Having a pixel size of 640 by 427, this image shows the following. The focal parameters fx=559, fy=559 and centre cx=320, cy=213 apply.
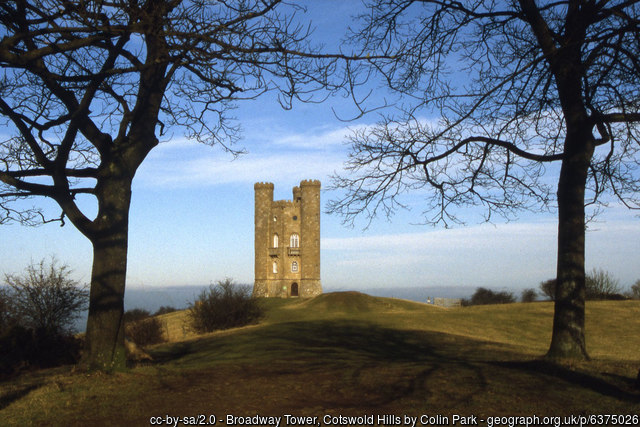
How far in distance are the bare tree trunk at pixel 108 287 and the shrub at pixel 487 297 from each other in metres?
63.4

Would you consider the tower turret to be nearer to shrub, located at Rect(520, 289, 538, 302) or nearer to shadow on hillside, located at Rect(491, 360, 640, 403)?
shrub, located at Rect(520, 289, 538, 302)

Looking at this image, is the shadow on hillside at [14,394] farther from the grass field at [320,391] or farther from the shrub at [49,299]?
the shrub at [49,299]

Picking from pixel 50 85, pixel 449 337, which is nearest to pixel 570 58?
pixel 50 85

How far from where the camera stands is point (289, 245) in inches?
2744

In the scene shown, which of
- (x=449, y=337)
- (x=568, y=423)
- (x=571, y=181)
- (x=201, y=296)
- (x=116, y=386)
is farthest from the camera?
(x=201, y=296)

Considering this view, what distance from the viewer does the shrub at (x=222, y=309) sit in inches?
1035

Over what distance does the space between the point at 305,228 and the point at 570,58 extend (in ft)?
198

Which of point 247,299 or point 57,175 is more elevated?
point 57,175

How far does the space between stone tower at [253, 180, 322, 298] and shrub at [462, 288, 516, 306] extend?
761 inches

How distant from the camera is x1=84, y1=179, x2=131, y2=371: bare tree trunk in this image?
915 cm

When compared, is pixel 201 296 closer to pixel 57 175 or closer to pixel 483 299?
pixel 57 175

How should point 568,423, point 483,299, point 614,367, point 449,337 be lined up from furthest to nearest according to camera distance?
point 483,299
point 449,337
point 614,367
point 568,423

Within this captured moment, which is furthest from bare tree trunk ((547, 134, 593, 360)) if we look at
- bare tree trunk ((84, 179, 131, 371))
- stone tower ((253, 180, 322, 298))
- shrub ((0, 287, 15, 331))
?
stone tower ((253, 180, 322, 298))

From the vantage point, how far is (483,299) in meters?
69.1
